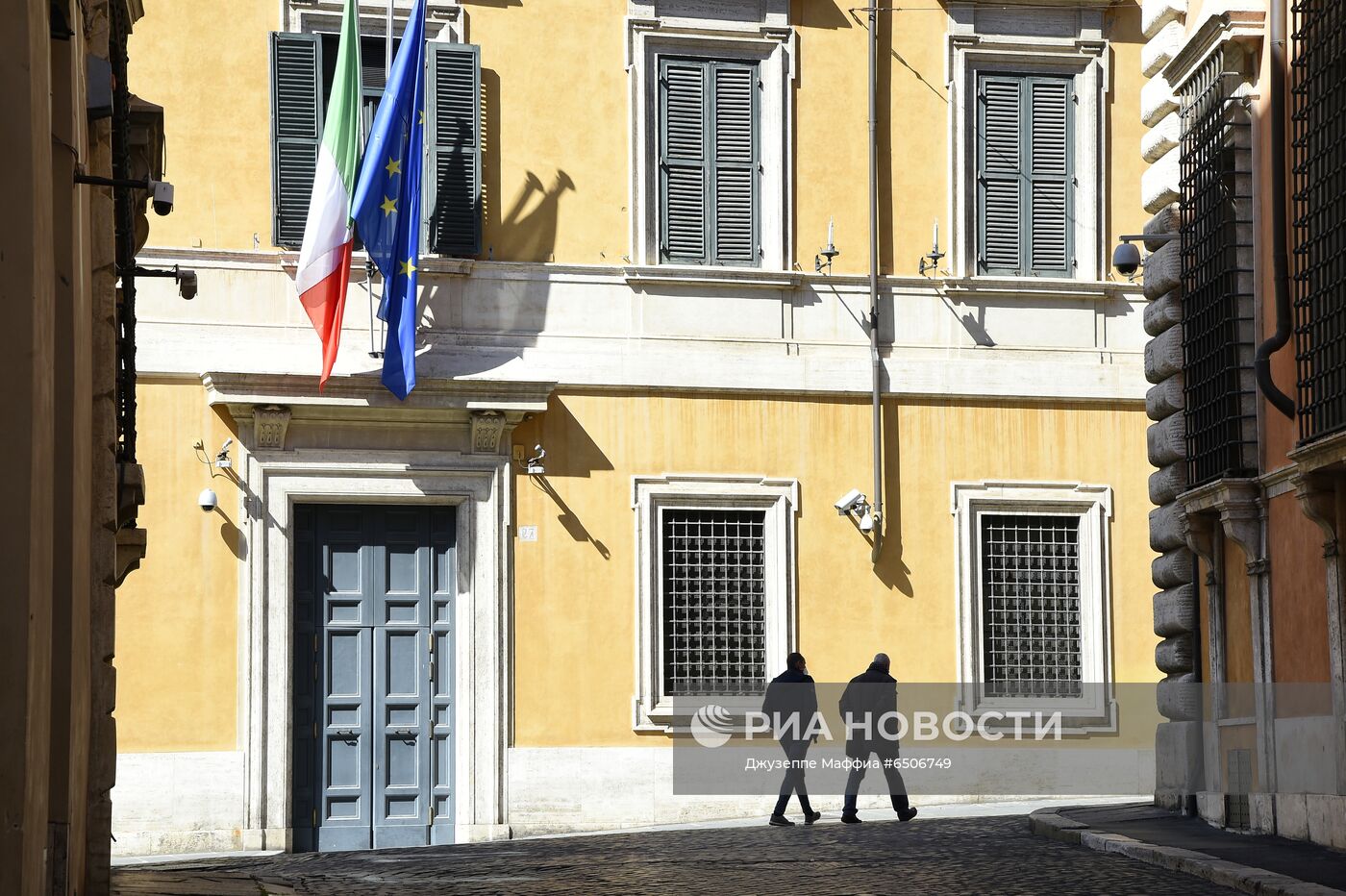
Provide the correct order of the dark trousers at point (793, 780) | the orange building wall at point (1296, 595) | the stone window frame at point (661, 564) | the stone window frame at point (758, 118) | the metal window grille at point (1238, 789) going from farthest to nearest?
1. the stone window frame at point (758, 118)
2. the stone window frame at point (661, 564)
3. the dark trousers at point (793, 780)
4. the metal window grille at point (1238, 789)
5. the orange building wall at point (1296, 595)

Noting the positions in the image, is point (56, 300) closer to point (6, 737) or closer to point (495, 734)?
point (6, 737)

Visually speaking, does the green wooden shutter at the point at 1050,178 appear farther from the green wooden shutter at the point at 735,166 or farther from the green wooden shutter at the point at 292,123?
the green wooden shutter at the point at 292,123

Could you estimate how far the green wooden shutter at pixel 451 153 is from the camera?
17.9m

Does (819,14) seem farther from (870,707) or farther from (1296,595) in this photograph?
(1296,595)

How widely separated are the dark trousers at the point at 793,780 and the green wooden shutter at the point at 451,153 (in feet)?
16.5

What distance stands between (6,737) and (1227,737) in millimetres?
9602

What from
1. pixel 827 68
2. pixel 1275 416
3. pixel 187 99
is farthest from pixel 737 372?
pixel 1275 416

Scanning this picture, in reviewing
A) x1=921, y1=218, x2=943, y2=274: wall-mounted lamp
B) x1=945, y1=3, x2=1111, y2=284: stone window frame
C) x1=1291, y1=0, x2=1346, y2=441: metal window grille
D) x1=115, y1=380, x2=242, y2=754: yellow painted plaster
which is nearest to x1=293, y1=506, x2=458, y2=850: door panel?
x1=115, y1=380, x2=242, y2=754: yellow painted plaster

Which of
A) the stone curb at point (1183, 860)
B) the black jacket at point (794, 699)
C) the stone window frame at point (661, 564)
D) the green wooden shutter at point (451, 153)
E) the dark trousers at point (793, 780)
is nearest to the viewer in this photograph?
the stone curb at point (1183, 860)

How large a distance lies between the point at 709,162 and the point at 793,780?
5.56 m

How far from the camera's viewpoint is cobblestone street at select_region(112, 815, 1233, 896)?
36.0ft

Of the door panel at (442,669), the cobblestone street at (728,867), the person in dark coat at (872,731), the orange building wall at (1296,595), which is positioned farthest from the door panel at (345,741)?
the orange building wall at (1296,595)

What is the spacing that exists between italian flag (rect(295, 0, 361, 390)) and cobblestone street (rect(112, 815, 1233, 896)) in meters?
4.35

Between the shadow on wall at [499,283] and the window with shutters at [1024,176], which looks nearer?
the shadow on wall at [499,283]
